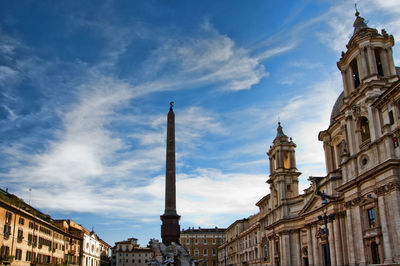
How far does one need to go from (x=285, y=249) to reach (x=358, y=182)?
20.9 metres

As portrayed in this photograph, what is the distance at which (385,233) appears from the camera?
29.4m

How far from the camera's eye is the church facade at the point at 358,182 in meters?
29.5

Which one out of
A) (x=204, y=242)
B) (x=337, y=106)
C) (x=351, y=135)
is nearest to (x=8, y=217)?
(x=351, y=135)

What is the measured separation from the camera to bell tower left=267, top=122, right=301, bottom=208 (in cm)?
5512

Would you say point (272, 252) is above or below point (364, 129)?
below

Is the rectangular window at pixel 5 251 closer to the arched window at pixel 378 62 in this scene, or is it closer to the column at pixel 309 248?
the column at pixel 309 248

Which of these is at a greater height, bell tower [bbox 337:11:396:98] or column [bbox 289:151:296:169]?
bell tower [bbox 337:11:396:98]

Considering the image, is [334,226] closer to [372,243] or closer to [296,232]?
[372,243]

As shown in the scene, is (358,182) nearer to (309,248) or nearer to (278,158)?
(309,248)

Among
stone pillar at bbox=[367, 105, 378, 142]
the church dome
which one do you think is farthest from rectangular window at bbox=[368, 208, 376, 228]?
the church dome

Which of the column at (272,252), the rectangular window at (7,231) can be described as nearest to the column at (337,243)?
the column at (272,252)

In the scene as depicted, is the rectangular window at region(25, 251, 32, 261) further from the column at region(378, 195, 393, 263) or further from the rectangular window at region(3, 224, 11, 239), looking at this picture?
the column at region(378, 195, 393, 263)

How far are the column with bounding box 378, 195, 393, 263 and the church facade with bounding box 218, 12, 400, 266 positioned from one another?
7cm

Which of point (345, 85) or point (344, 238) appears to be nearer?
point (344, 238)
